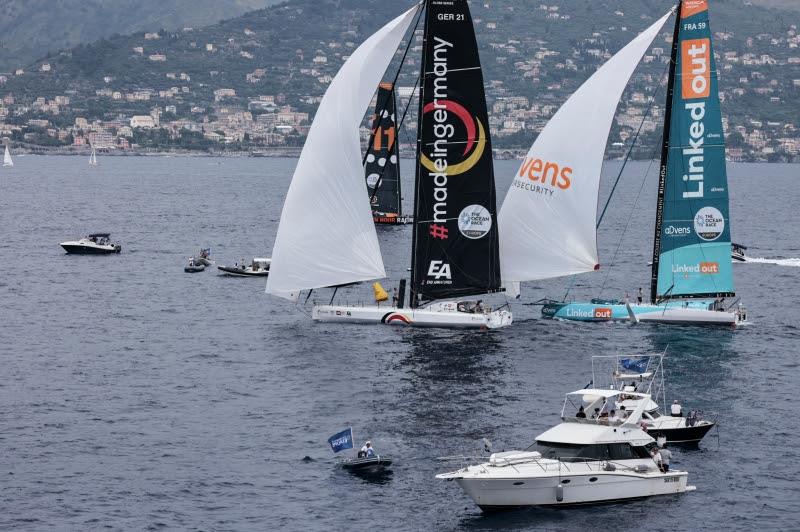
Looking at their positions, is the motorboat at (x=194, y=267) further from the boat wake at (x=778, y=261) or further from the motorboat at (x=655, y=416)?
the motorboat at (x=655, y=416)

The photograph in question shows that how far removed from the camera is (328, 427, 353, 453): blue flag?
177 feet

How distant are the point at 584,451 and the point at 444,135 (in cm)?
3341

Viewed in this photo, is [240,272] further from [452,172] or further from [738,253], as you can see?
[738,253]

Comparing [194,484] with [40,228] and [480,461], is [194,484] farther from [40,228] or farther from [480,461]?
[40,228]

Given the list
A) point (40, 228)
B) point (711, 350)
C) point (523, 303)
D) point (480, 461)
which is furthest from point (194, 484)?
point (40, 228)

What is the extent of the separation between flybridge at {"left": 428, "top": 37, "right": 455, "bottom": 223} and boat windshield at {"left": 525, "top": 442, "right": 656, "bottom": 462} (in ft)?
104

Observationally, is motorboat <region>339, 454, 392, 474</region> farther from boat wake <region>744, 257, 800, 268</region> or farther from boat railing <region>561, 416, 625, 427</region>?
boat wake <region>744, 257, 800, 268</region>

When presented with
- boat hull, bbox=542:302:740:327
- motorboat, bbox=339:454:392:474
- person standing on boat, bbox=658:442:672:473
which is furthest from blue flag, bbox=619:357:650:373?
boat hull, bbox=542:302:740:327

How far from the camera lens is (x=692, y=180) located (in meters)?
80.9

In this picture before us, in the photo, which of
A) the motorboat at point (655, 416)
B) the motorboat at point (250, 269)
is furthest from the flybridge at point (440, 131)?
the motorboat at point (250, 269)

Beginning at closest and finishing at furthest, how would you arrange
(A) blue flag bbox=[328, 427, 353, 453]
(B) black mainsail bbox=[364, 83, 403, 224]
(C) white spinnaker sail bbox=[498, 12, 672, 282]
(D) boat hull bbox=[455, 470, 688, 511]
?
(D) boat hull bbox=[455, 470, 688, 511], (A) blue flag bbox=[328, 427, 353, 453], (C) white spinnaker sail bbox=[498, 12, 672, 282], (B) black mainsail bbox=[364, 83, 403, 224]

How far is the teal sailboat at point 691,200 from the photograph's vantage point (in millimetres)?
79625

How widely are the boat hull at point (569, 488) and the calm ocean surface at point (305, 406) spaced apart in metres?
A: 0.56

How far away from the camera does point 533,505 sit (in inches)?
1956
